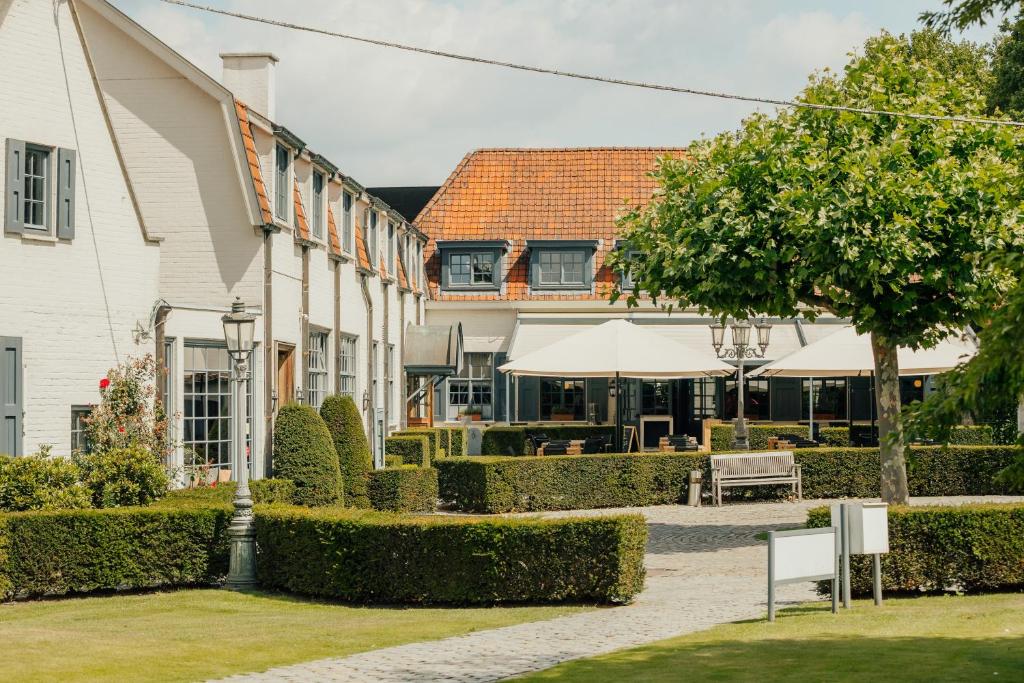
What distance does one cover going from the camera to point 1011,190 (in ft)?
60.7

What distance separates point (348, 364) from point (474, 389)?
12.9 metres

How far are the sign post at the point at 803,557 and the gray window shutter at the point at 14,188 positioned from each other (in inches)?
433

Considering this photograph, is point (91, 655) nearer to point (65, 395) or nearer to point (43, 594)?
point (43, 594)

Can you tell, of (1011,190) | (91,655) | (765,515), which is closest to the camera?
(91,655)

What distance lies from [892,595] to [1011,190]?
613cm

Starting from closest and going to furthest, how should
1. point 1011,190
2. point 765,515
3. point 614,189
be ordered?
point 1011,190, point 765,515, point 614,189

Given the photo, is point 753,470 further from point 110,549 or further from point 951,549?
point 110,549

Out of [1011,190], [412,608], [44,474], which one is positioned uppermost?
[1011,190]

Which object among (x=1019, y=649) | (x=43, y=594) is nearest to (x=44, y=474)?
(x=43, y=594)

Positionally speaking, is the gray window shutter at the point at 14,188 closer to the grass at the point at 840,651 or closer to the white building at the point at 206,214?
the white building at the point at 206,214

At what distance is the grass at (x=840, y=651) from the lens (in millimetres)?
10164

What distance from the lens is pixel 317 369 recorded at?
27109 mm

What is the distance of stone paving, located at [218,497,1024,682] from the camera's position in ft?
36.2

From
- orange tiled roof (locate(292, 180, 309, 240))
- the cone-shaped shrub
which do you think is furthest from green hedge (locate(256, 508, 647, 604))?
orange tiled roof (locate(292, 180, 309, 240))
